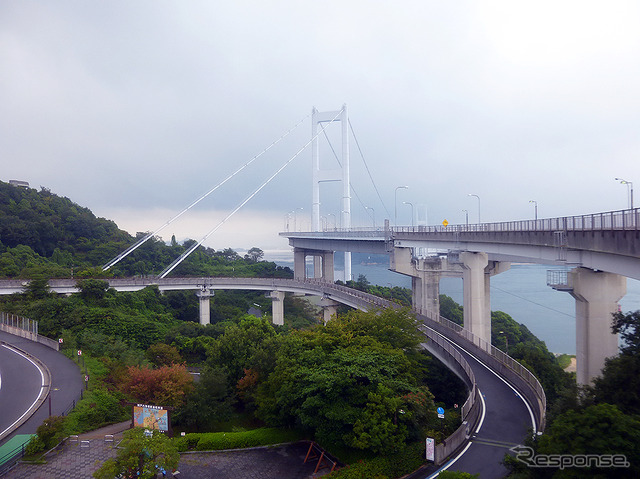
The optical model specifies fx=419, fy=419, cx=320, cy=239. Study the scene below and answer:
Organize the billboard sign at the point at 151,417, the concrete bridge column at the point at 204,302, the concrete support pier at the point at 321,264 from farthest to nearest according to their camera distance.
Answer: the concrete support pier at the point at 321,264 → the concrete bridge column at the point at 204,302 → the billboard sign at the point at 151,417

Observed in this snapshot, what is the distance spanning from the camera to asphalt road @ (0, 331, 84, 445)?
17.6 meters

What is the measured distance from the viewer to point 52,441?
15133mm

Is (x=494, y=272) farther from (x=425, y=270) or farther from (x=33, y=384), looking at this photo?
(x=33, y=384)

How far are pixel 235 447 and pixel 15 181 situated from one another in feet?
336

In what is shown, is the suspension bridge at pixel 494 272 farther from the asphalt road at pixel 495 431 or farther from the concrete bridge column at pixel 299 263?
the concrete bridge column at pixel 299 263

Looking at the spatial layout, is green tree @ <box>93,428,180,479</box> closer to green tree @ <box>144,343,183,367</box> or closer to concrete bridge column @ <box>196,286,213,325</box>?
green tree @ <box>144,343,183,367</box>

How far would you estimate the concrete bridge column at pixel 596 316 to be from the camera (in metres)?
17.0

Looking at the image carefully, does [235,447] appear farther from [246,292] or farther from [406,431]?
[246,292]

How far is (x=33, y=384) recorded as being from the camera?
20.9 metres

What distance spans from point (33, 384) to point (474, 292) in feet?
83.6

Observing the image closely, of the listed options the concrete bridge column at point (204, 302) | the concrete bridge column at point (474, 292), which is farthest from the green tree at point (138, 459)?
the concrete bridge column at point (204, 302)

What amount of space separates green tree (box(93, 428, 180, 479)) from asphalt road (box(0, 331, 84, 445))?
712 centimetres

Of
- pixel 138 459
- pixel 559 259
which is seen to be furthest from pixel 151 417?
pixel 559 259

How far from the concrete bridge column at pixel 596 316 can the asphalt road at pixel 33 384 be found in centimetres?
2213
